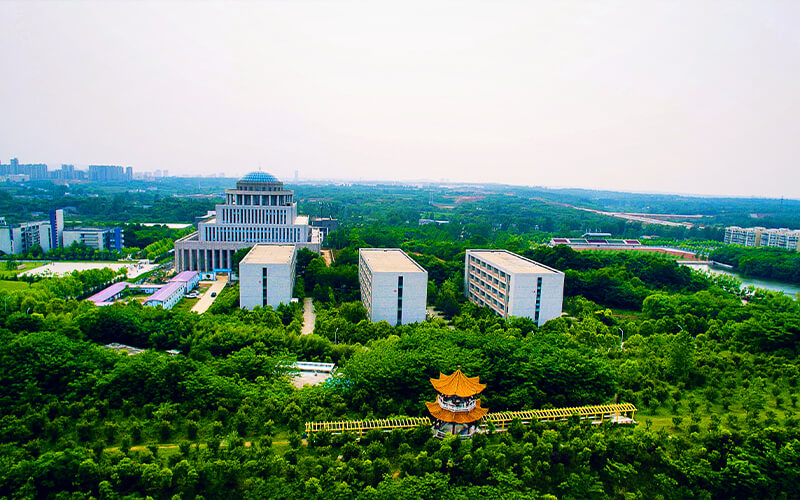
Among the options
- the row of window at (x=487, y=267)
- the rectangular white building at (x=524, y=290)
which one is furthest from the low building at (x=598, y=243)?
the rectangular white building at (x=524, y=290)

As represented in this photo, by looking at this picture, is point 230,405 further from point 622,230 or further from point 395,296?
point 622,230

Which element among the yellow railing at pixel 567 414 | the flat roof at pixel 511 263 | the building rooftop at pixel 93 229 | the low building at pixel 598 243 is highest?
the flat roof at pixel 511 263

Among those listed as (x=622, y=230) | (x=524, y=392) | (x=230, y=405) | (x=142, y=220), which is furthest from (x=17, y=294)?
(x=622, y=230)

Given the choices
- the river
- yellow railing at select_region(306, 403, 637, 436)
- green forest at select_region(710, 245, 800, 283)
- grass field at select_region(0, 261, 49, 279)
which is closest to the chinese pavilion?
yellow railing at select_region(306, 403, 637, 436)

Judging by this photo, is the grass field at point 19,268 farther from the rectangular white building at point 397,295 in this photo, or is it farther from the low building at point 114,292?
the rectangular white building at point 397,295

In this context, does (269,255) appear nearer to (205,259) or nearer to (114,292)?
(114,292)

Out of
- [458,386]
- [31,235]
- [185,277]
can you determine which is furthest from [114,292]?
[458,386]

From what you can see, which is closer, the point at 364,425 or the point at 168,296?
the point at 364,425

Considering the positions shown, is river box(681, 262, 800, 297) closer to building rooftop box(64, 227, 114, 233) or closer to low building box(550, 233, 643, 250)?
low building box(550, 233, 643, 250)
